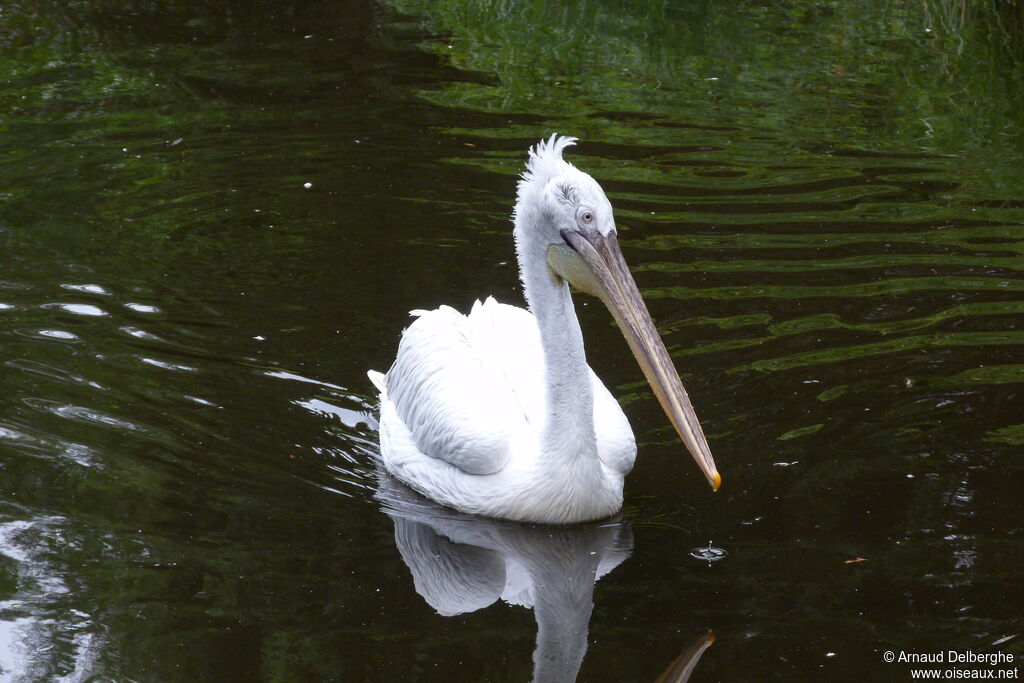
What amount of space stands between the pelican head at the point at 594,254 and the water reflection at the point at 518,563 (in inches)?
18.4

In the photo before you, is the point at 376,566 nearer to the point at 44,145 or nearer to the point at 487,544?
the point at 487,544

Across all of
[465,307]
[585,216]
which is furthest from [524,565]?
[465,307]

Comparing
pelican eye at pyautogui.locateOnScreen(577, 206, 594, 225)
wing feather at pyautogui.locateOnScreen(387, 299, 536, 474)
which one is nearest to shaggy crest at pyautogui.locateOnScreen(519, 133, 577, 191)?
pelican eye at pyautogui.locateOnScreen(577, 206, 594, 225)

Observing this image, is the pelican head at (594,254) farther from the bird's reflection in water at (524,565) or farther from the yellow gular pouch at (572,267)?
the bird's reflection in water at (524,565)

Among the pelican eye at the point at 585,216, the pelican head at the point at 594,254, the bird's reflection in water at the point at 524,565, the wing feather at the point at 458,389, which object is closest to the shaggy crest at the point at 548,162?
the pelican head at the point at 594,254

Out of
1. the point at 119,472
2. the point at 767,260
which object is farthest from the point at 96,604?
the point at 767,260

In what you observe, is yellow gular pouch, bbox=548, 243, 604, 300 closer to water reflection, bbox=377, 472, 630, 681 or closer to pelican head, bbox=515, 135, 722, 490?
pelican head, bbox=515, 135, 722, 490

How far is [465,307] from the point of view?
585 cm

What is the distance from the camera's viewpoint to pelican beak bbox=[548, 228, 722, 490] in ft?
13.5

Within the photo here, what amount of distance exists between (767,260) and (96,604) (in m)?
3.59

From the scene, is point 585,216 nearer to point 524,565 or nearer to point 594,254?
point 594,254

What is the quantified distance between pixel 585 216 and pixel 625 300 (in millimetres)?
297

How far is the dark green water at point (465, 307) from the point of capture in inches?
148

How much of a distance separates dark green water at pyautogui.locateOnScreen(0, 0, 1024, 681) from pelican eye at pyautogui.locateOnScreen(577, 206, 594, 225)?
1.00m
